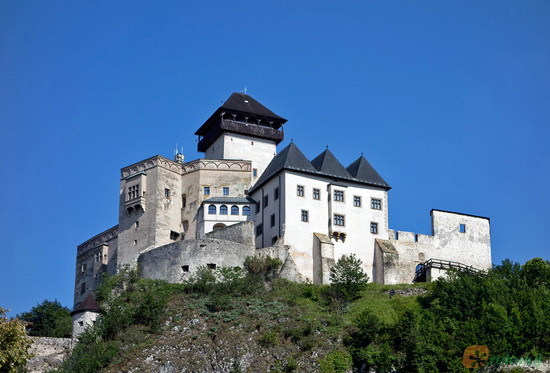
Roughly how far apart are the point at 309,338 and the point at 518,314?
12236 mm

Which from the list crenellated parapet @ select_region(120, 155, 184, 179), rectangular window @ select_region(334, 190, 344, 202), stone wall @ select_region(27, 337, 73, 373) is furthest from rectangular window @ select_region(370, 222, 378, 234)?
Result: stone wall @ select_region(27, 337, 73, 373)

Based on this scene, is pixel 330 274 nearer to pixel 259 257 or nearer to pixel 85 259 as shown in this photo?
pixel 259 257

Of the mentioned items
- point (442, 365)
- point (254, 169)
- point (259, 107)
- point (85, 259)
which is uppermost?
point (259, 107)

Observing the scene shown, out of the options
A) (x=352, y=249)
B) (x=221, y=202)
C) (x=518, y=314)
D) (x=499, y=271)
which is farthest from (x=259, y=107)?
(x=518, y=314)

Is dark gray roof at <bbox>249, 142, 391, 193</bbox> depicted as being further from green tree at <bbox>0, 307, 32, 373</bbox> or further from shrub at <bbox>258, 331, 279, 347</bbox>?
green tree at <bbox>0, 307, 32, 373</bbox>

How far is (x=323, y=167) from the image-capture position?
235 ft

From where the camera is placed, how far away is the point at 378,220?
2798 inches

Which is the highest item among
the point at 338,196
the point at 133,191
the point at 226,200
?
the point at 133,191

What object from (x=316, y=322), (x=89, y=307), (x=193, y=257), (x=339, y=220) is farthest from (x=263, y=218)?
(x=89, y=307)

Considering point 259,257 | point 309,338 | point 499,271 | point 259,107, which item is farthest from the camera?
point 259,107

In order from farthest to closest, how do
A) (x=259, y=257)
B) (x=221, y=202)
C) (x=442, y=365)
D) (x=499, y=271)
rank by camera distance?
(x=221, y=202) < (x=259, y=257) < (x=499, y=271) < (x=442, y=365)

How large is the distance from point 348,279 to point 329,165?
1202cm

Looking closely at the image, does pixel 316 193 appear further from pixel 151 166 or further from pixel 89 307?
pixel 89 307

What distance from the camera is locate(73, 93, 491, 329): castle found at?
67.7 m
